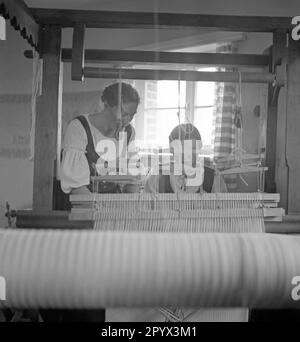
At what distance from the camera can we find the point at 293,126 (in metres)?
0.86

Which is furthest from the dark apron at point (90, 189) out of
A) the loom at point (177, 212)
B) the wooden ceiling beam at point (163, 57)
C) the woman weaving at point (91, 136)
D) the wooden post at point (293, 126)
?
the wooden post at point (293, 126)

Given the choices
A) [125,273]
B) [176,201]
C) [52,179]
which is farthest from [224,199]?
[125,273]

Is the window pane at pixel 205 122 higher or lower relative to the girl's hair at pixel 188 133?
higher

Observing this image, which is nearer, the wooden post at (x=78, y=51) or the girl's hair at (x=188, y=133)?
the wooden post at (x=78, y=51)

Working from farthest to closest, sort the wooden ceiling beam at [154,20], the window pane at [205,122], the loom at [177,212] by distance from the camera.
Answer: the window pane at [205,122] → the wooden ceiling beam at [154,20] → the loom at [177,212]

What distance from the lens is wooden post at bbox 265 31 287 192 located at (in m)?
0.88

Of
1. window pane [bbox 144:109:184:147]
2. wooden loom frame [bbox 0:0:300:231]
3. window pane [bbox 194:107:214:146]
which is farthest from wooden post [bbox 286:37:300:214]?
window pane [bbox 144:109:184:147]

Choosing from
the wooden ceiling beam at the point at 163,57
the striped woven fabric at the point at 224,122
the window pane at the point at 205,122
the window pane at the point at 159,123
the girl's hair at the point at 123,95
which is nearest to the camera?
the girl's hair at the point at 123,95

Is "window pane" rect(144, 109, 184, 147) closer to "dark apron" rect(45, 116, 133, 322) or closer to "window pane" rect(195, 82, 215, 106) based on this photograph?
"window pane" rect(195, 82, 215, 106)

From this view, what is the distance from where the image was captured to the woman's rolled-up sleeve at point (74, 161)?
938 millimetres

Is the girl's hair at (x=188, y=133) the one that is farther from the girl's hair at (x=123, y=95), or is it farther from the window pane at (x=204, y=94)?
the window pane at (x=204, y=94)

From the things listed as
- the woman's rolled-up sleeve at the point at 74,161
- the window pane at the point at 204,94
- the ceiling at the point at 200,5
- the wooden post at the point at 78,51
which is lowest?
the woman's rolled-up sleeve at the point at 74,161

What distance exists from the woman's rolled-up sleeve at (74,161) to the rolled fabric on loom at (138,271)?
23.7 inches
